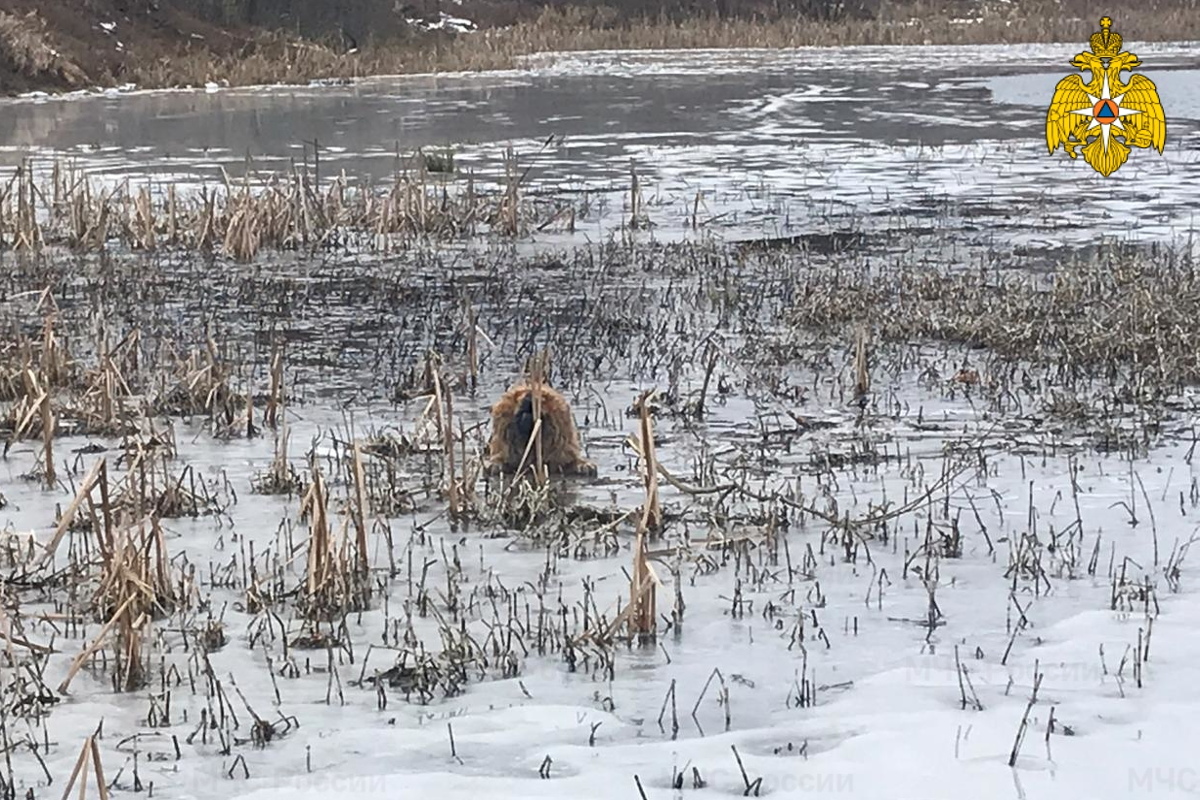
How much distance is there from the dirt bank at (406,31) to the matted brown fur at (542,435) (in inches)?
955

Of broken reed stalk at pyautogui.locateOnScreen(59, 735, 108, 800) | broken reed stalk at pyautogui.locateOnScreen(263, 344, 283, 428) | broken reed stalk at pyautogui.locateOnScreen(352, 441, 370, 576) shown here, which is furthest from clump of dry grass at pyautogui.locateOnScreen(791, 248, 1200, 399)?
broken reed stalk at pyautogui.locateOnScreen(59, 735, 108, 800)

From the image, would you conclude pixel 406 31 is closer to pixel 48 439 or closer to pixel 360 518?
pixel 48 439

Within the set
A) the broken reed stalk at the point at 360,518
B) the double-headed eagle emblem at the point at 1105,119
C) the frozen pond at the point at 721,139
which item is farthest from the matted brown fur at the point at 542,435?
the double-headed eagle emblem at the point at 1105,119

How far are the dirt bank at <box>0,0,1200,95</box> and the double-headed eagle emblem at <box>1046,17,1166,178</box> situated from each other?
47.9 feet

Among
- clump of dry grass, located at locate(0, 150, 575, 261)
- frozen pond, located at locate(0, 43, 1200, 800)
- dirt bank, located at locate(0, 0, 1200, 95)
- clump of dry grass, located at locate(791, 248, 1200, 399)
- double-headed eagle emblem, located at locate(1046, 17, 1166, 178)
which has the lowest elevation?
frozen pond, located at locate(0, 43, 1200, 800)

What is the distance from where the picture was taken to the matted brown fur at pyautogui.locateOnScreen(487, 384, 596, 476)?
630 cm

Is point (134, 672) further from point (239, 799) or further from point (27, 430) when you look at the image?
point (27, 430)

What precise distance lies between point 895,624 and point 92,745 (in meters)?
2.38

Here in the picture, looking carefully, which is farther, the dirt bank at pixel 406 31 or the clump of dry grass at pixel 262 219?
the dirt bank at pixel 406 31

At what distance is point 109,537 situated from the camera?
184 inches

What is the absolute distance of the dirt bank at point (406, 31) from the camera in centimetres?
3111

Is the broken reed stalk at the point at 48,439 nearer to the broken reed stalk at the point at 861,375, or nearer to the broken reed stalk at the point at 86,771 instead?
the broken reed stalk at the point at 86,771

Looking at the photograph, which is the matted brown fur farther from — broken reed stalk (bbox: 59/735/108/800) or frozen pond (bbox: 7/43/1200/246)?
frozen pond (bbox: 7/43/1200/246)

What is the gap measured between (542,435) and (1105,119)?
15.4m
